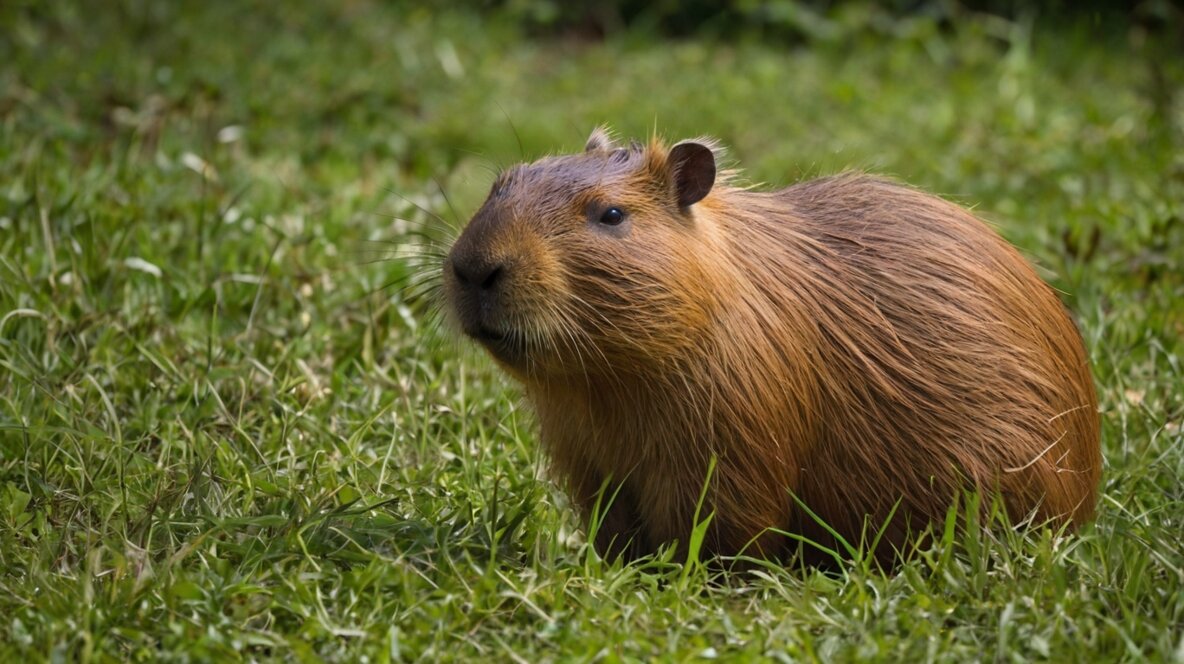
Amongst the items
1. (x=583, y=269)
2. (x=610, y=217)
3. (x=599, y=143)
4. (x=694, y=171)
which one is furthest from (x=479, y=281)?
(x=599, y=143)

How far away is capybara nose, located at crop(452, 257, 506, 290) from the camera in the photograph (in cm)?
332

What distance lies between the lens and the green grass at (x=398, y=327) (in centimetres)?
311

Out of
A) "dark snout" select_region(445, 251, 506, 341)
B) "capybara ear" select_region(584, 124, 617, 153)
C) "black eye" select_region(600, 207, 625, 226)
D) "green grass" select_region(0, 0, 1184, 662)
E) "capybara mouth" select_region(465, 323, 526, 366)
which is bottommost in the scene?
"green grass" select_region(0, 0, 1184, 662)

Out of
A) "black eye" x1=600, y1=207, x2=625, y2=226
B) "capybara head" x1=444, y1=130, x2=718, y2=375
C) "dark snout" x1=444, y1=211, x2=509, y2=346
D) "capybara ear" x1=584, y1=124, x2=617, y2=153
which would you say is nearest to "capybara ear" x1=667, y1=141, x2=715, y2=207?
"capybara head" x1=444, y1=130, x2=718, y2=375

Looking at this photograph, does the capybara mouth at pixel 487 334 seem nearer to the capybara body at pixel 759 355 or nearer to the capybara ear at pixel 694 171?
the capybara body at pixel 759 355

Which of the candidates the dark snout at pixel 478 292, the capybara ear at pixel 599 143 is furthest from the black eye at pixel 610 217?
the capybara ear at pixel 599 143

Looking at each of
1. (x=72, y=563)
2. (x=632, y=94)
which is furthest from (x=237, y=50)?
(x=72, y=563)

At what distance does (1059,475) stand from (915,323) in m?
0.53

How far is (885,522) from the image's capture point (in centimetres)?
344

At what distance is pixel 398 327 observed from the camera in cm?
495

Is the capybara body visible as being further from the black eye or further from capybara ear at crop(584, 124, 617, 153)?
capybara ear at crop(584, 124, 617, 153)

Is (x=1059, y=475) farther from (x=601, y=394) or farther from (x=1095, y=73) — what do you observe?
(x=1095, y=73)

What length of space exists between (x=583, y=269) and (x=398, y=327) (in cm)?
166

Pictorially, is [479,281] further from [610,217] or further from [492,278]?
[610,217]
